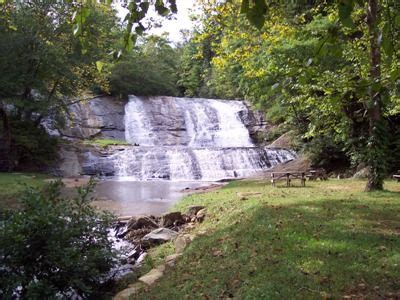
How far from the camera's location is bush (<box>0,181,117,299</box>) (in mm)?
4805

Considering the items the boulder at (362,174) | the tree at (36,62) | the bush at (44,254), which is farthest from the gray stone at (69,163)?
the bush at (44,254)

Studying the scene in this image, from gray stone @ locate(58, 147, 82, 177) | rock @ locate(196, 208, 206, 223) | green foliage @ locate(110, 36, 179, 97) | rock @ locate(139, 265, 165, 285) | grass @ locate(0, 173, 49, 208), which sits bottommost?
rock @ locate(139, 265, 165, 285)

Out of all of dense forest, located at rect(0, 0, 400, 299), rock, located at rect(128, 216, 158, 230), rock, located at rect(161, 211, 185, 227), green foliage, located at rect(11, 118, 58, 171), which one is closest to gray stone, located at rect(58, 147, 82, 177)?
dense forest, located at rect(0, 0, 400, 299)

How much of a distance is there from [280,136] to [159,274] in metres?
21.2

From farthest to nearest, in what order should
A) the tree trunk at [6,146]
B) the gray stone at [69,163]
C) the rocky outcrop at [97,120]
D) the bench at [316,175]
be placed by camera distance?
the rocky outcrop at [97,120]
the gray stone at [69,163]
the tree trunk at [6,146]
the bench at [316,175]

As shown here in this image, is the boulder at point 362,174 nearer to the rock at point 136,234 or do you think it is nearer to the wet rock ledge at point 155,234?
the wet rock ledge at point 155,234

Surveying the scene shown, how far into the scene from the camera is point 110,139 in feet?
88.9

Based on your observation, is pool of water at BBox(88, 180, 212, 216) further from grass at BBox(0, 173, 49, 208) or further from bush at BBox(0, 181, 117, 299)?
bush at BBox(0, 181, 117, 299)

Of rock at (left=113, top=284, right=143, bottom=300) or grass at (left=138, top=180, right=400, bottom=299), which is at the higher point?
grass at (left=138, top=180, right=400, bottom=299)

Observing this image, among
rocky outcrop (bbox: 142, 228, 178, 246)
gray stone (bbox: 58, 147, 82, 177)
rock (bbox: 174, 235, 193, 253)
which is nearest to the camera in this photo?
rock (bbox: 174, 235, 193, 253)

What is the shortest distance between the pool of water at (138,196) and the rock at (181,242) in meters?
2.40

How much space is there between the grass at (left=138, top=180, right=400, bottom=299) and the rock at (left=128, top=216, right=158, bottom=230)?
1.79 m

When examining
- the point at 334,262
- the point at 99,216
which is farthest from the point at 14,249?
the point at 334,262

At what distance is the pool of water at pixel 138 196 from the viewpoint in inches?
467
